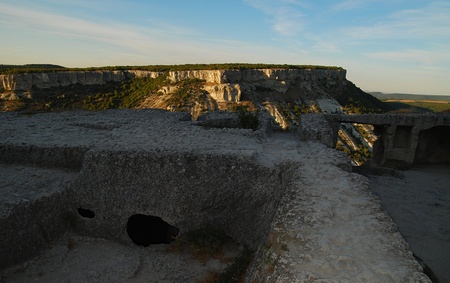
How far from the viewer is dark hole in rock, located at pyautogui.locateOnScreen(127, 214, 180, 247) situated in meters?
8.23

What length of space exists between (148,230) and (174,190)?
2009 millimetres

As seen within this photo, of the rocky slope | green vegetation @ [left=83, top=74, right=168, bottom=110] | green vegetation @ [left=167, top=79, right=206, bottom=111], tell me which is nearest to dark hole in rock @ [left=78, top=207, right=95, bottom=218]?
the rocky slope

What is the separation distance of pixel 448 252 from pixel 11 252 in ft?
32.1

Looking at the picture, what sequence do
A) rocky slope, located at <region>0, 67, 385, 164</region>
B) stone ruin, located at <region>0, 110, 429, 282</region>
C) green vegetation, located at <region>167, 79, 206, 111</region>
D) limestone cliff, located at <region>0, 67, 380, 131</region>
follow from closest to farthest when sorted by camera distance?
stone ruin, located at <region>0, 110, 429, 282</region> → rocky slope, located at <region>0, 67, 385, 164</region> → limestone cliff, located at <region>0, 67, 380, 131</region> → green vegetation, located at <region>167, 79, 206, 111</region>

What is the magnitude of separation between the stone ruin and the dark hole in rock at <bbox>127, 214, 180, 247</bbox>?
1.1 inches

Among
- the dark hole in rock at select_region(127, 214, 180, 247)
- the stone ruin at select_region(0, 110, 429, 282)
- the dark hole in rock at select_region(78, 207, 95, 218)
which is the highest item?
the stone ruin at select_region(0, 110, 429, 282)

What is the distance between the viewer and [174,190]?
748cm

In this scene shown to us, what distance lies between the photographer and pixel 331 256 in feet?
12.4

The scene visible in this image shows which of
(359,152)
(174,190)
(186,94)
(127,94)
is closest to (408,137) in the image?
(174,190)

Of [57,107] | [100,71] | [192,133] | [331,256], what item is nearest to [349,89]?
[100,71]

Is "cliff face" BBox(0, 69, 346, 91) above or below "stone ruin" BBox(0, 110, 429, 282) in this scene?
above

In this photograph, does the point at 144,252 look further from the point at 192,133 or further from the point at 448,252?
the point at 448,252

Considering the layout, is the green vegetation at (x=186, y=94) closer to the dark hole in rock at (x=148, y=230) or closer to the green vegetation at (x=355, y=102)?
the green vegetation at (x=355, y=102)

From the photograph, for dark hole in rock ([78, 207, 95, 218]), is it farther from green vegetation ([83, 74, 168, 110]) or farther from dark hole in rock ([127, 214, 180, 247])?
green vegetation ([83, 74, 168, 110])
